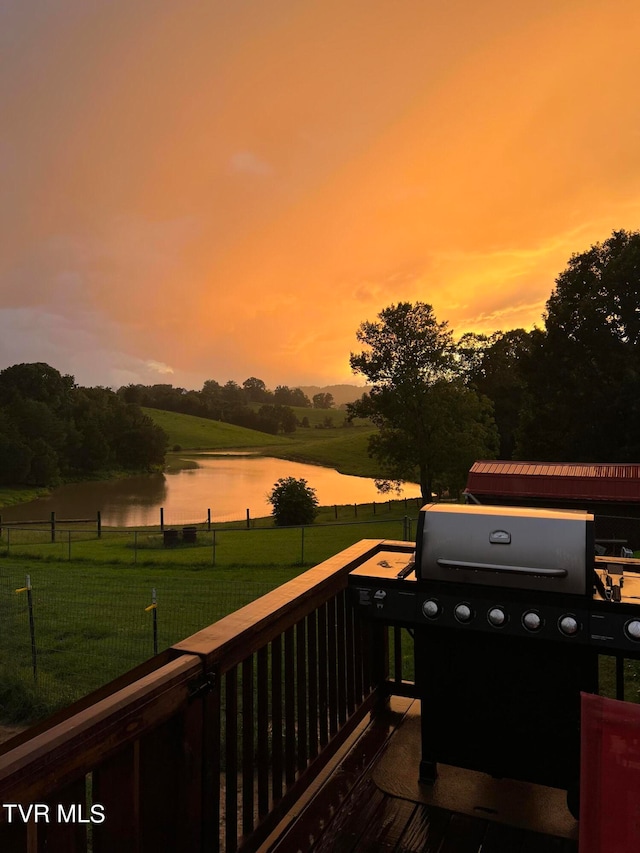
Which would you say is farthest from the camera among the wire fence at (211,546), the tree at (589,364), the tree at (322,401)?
the tree at (322,401)

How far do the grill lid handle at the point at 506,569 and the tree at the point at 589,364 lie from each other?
2292 cm

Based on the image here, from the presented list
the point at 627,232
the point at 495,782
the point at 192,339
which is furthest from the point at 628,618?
the point at 192,339

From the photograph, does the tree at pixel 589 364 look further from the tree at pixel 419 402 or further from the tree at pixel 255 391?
the tree at pixel 255 391

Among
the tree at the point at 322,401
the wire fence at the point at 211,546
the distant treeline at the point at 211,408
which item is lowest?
the wire fence at the point at 211,546

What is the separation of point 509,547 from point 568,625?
0.32 meters

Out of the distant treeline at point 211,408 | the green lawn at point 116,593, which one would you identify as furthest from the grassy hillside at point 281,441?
the green lawn at point 116,593

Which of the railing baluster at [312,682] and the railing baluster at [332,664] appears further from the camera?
the railing baluster at [332,664]

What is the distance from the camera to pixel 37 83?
972cm

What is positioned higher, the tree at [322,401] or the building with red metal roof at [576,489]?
the tree at [322,401]

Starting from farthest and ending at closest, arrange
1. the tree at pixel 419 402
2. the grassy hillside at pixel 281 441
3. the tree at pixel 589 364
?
the grassy hillside at pixel 281 441
the tree at pixel 419 402
the tree at pixel 589 364

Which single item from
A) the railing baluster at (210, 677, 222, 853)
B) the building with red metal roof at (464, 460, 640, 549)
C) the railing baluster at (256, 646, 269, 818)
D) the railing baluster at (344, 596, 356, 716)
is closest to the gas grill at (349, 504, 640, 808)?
the railing baluster at (344, 596, 356, 716)

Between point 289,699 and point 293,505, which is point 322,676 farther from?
point 293,505

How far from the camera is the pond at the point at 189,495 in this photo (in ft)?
103

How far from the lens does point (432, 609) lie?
2.16 metres
